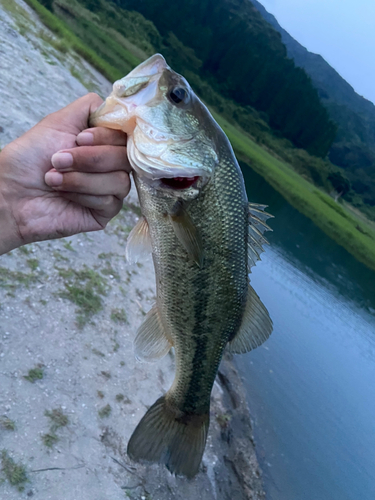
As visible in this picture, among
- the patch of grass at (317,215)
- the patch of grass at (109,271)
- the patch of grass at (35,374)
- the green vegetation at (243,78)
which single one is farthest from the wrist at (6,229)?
the green vegetation at (243,78)

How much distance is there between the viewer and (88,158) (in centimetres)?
173

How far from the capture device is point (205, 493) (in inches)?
161

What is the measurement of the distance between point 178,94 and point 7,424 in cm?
288

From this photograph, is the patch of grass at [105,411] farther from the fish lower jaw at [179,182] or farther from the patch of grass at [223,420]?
the fish lower jaw at [179,182]

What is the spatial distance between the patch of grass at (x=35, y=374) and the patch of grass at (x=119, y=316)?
142cm

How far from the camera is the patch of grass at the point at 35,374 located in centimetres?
336

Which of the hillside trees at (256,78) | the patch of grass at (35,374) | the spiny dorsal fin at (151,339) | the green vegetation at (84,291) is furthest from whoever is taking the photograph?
the hillside trees at (256,78)

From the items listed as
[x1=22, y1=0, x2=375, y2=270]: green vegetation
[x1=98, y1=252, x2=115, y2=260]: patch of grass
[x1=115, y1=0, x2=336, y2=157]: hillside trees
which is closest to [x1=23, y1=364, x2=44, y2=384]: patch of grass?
[x1=98, y1=252, x2=115, y2=260]: patch of grass

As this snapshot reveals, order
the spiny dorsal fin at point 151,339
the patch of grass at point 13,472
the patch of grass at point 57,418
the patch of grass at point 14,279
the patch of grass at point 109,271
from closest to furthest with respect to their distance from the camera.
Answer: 1. the spiny dorsal fin at point 151,339
2. the patch of grass at point 13,472
3. the patch of grass at point 57,418
4. the patch of grass at point 14,279
5. the patch of grass at point 109,271

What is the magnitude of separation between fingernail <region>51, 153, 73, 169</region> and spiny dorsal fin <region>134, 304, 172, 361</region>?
1.03m

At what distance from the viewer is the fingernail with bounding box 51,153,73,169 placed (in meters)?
1.72

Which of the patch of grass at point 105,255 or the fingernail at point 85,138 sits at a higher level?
the fingernail at point 85,138

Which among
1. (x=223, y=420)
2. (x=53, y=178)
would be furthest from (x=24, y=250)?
(x=223, y=420)

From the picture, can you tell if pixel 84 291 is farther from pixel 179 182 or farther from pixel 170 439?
pixel 179 182
